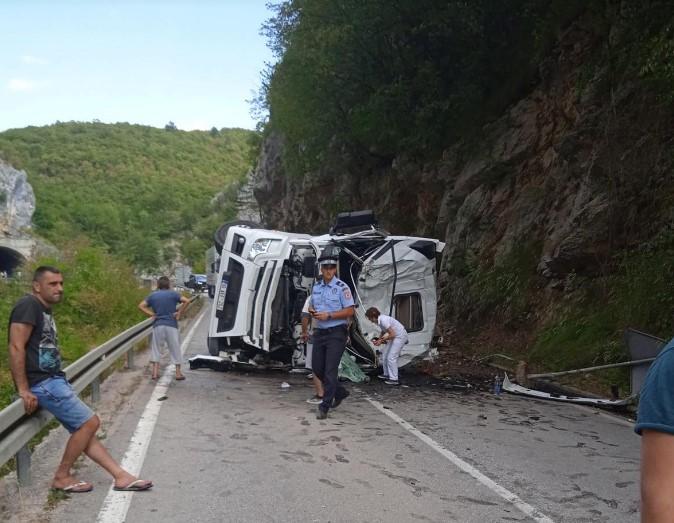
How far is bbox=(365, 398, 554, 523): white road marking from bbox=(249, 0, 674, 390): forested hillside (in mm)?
4018

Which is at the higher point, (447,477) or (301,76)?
(301,76)

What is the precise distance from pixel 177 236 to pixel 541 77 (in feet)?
316

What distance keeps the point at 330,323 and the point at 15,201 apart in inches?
3361

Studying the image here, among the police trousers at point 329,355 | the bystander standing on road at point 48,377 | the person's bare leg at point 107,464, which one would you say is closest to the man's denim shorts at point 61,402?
the bystander standing on road at point 48,377

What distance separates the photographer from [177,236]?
107 meters

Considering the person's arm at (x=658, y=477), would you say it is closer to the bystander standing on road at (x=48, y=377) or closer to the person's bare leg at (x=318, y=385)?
the bystander standing on road at (x=48, y=377)

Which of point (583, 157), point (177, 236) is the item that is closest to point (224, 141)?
point (177, 236)

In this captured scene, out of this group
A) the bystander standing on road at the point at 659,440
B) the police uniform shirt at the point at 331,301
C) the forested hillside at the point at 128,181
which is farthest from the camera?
the forested hillside at the point at 128,181

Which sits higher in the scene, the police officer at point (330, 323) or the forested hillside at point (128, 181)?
the forested hillside at point (128, 181)

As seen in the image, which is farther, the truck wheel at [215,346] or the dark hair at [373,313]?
the truck wheel at [215,346]

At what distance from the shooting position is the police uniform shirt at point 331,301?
25.9 ft

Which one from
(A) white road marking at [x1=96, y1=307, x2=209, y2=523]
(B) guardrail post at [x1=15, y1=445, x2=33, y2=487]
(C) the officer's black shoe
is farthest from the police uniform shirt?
(B) guardrail post at [x1=15, y1=445, x2=33, y2=487]

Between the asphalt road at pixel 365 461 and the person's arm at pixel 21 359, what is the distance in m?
0.73

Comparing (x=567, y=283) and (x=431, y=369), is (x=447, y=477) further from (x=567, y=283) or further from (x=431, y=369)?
(x=567, y=283)
